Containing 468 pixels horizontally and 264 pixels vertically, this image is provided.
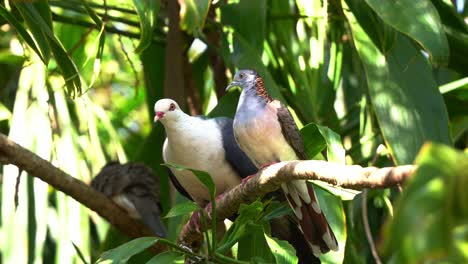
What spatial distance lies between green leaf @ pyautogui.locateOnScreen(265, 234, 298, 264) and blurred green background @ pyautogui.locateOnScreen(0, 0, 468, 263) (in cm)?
20

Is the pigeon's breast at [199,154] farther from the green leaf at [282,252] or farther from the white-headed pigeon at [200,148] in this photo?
the green leaf at [282,252]

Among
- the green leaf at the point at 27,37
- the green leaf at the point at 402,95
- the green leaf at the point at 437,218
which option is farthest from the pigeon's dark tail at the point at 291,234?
the green leaf at the point at 437,218

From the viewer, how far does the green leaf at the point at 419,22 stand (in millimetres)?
2369

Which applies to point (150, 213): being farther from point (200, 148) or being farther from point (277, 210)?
point (277, 210)

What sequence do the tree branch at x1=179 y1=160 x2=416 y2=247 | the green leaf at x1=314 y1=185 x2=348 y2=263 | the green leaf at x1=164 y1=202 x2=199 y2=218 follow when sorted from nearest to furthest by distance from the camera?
1. the tree branch at x1=179 y1=160 x2=416 y2=247
2. the green leaf at x1=164 y1=202 x2=199 y2=218
3. the green leaf at x1=314 y1=185 x2=348 y2=263

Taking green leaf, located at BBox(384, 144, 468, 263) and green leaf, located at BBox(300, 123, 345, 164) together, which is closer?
green leaf, located at BBox(384, 144, 468, 263)

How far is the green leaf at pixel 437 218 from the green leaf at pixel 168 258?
4.20ft

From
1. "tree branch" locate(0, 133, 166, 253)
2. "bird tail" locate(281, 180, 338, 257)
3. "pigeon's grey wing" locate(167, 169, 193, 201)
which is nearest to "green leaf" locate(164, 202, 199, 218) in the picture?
"bird tail" locate(281, 180, 338, 257)

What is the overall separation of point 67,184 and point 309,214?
36.4 inches

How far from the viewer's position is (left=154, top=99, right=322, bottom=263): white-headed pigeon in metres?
3.35

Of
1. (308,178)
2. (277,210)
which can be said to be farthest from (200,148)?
(308,178)

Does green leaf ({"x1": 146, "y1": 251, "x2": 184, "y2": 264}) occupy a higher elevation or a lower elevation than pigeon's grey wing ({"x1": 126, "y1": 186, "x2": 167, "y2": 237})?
higher

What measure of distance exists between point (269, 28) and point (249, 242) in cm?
132

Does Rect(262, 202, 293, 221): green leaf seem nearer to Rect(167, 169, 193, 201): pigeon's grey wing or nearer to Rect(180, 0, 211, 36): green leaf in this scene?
Rect(180, 0, 211, 36): green leaf
